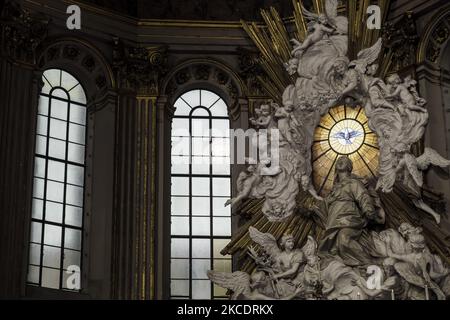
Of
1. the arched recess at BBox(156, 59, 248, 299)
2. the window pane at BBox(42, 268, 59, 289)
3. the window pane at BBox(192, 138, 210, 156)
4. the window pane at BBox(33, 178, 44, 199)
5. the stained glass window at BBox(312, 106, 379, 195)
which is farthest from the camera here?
the window pane at BBox(192, 138, 210, 156)

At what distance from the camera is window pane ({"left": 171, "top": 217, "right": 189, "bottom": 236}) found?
2403 centimetres

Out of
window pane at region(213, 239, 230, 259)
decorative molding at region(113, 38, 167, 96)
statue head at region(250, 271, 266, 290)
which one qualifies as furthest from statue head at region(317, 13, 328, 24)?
statue head at region(250, 271, 266, 290)

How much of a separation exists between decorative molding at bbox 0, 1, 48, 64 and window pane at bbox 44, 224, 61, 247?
2.58 metres

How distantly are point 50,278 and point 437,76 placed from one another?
6.74m

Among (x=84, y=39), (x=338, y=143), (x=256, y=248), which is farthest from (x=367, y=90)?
(x=84, y=39)

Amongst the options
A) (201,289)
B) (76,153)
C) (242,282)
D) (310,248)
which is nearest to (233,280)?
(242,282)

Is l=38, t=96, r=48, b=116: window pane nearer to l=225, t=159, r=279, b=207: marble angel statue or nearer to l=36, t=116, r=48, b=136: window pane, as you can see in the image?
l=36, t=116, r=48, b=136: window pane

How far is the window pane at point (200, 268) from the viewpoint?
78.0 feet

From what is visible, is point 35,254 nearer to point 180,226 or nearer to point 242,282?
point 180,226

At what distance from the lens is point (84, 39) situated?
24266 mm

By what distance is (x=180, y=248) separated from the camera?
942 inches

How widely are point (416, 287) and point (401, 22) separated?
4.59 metres

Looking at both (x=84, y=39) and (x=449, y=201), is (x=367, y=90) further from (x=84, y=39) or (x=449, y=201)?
(x=84, y=39)
